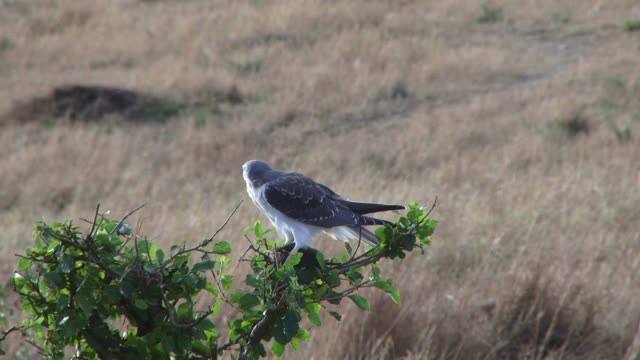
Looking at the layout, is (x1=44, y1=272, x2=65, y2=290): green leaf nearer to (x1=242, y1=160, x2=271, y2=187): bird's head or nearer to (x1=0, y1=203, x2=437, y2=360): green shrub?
(x1=0, y1=203, x2=437, y2=360): green shrub

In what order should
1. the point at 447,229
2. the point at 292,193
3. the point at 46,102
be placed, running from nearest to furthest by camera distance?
the point at 292,193, the point at 447,229, the point at 46,102

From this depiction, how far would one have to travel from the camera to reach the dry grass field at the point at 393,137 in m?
5.58

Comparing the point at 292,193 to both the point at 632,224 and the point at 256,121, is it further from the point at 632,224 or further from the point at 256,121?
the point at 256,121

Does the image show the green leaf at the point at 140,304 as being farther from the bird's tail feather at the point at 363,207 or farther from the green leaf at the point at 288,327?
the bird's tail feather at the point at 363,207

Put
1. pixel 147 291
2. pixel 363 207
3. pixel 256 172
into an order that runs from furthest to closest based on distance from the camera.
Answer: pixel 256 172
pixel 363 207
pixel 147 291

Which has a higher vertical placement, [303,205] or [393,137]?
[393,137]

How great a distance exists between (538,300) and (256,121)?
7545 mm

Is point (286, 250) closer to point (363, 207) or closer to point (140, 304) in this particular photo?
point (363, 207)

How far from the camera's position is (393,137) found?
11.6m

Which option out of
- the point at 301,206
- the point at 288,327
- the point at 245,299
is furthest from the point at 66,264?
the point at 301,206

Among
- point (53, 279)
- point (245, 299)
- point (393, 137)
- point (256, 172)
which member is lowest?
point (245, 299)

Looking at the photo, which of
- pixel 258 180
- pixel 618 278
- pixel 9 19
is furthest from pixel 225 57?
pixel 258 180

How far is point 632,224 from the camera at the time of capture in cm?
716

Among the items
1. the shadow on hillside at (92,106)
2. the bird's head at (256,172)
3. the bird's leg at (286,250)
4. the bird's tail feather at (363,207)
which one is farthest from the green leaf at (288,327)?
the shadow on hillside at (92,106)
